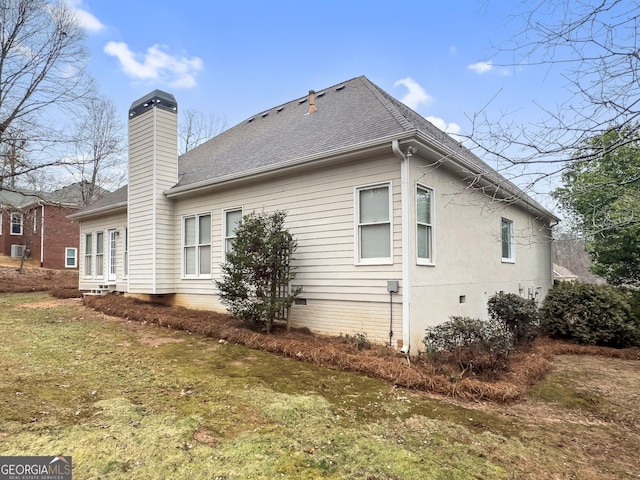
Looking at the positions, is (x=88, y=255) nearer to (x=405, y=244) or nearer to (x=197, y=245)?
(x=197, y=245)

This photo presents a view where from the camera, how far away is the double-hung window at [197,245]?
9909mm

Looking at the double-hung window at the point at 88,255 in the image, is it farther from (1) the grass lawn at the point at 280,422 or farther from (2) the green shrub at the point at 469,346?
(2) the green shrub at the point at 469,346

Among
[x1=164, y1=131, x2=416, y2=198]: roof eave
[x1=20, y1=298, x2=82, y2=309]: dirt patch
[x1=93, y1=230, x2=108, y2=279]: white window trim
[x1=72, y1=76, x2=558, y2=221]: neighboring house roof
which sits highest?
[x1=72, y1=76, x2=558, y2=221]: neighboring house roof

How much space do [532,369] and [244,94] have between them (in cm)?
1451

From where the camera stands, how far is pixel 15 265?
23.9 metres

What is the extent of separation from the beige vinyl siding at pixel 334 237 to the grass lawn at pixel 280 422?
1694mm

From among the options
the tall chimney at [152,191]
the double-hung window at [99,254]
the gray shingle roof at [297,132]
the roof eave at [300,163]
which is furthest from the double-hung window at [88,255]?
the roof eave at [300,163]

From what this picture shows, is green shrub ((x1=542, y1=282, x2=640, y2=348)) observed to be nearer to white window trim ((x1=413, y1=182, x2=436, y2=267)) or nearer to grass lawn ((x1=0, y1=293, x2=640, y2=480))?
grass lawn ((x1=0, y1=293, x2=640, y2=480))

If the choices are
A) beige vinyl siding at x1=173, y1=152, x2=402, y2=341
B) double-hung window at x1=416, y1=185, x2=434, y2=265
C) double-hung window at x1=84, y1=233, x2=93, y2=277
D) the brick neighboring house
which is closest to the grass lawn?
beige vinyl siding at x1=173, y1=152, x2=402, y2=341

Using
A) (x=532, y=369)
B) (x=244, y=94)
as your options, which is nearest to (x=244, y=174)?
(x=532, y=369)

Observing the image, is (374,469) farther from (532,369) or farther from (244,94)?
(244,94)

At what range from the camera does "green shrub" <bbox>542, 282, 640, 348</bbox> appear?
875 cm

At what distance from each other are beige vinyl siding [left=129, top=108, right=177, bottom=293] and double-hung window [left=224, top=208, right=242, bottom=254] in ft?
6.89

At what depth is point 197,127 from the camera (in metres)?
27.8
